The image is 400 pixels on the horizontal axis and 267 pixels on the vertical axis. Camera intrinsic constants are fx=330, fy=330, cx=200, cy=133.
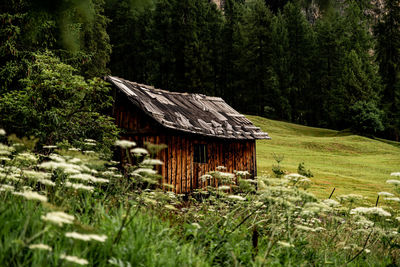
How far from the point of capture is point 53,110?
887 cm

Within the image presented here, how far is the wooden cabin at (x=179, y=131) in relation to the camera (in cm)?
1220

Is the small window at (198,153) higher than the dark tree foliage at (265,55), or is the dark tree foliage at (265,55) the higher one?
the dark tree foliage at (265,55)

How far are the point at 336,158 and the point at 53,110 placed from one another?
92.2 ft

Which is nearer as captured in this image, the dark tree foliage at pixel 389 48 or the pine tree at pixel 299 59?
the dark tree foliage at pixel 389 48

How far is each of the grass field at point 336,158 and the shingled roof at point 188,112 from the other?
5.89 m

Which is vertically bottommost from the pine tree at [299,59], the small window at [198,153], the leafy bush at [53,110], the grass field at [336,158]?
the grass field at [336,158]

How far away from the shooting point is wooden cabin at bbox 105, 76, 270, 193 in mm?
12203

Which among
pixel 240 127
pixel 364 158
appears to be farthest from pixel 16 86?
pixel 364 158

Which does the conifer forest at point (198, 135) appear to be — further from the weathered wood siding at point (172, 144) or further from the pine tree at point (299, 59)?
the pine tree at point (299, 59)

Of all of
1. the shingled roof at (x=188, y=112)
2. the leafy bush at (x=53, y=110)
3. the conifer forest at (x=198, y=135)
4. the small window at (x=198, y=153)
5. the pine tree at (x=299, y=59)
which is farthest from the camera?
the pine tree at (x=299, y=59)

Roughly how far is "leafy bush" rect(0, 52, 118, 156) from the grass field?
1321 cm

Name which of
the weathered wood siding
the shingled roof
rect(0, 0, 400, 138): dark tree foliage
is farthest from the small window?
rect(0, 0, 400, 138): dark tree foliage

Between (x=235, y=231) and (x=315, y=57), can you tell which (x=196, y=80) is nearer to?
(x=315, y=57)

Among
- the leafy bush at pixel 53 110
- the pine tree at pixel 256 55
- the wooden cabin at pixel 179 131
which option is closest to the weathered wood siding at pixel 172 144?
the wooden cabin at pixel 179 131
